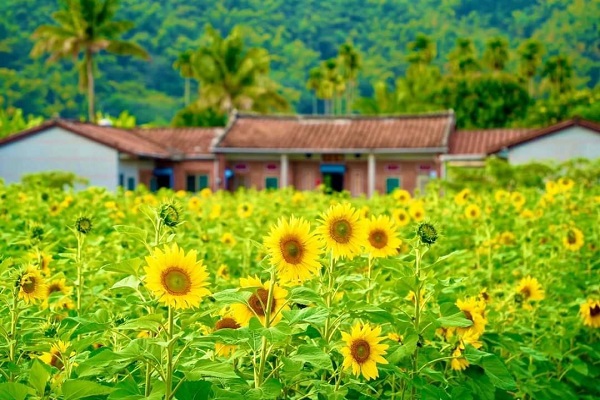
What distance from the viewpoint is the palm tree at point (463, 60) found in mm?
54594

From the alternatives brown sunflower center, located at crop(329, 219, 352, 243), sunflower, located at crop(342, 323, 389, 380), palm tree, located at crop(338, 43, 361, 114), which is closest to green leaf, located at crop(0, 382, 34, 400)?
sunflower, located at crop(342, 323, 389, 380)

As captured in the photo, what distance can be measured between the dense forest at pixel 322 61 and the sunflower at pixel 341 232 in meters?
35.3

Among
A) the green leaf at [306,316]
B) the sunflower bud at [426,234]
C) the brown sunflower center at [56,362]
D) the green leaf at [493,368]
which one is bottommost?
the green leaf at [493,368]

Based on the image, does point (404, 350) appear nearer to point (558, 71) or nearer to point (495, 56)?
point (558, 71)

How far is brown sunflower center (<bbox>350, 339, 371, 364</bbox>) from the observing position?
7.78ft

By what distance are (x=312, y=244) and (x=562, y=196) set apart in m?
4.85

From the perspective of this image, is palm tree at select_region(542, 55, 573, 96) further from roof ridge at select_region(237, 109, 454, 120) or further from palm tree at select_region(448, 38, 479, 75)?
roof ridge at select_region(237, 109, 454, 120)

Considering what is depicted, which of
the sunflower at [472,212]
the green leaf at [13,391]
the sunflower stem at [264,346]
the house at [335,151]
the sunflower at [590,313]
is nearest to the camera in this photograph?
the green leaf at [13,391]

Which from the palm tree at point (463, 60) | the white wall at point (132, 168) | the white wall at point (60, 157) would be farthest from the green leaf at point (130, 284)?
the palm tree at point (463, 60)

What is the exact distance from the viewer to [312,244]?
232 centimetres

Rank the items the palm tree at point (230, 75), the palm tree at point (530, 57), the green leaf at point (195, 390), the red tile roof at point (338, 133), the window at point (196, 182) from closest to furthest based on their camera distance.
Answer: the green leaf at point (195, 390), the red tile roof at point (338, 133), the window at point (196, 182), the palm tree at point (230, 75), the palm tree at point (530, 57)

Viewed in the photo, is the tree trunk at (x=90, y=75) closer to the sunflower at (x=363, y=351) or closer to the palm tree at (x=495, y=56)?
the palm tree at (x=495, y=56)

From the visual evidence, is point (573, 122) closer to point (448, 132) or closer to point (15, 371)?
point (448, 132)

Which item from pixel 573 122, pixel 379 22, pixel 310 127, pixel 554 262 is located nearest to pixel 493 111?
pixel 310 127
